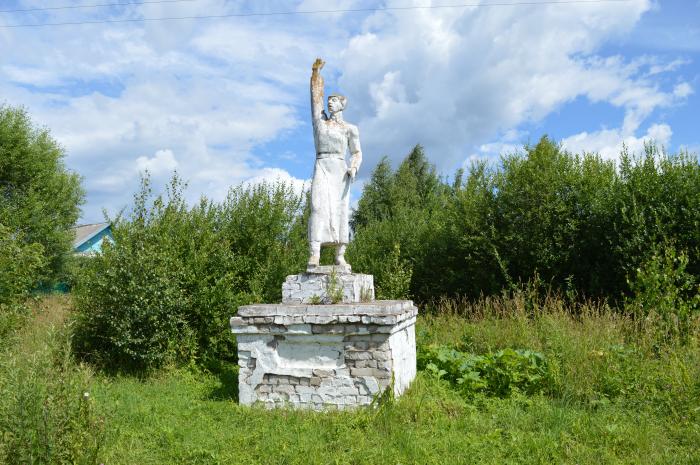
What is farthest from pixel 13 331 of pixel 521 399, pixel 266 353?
pixel 521 399

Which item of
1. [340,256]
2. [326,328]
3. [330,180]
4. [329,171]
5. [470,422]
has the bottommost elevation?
[470,422]

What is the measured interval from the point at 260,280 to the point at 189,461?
19.7 ft

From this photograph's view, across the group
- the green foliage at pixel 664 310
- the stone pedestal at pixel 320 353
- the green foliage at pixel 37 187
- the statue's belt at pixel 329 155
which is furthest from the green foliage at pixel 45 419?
the green foliage at pixel 37 187

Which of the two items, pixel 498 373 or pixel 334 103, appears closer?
pixel 498 373

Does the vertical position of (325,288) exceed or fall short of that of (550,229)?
it falls short

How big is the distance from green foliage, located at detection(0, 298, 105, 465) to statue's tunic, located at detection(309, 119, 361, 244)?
350cm

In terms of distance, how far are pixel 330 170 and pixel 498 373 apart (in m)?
3.34

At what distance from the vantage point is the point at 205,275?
33.9 feet

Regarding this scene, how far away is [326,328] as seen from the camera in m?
6.53

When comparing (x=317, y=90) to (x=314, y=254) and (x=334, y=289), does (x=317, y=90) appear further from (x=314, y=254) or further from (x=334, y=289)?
(x=334, y=289)

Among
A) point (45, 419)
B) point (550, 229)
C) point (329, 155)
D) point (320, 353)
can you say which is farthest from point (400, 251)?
point (45, 419)

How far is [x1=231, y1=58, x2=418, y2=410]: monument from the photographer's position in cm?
641

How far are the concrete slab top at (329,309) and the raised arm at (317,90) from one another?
8.16 ft

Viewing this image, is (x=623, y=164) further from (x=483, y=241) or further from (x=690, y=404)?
(x=690, y=404)
